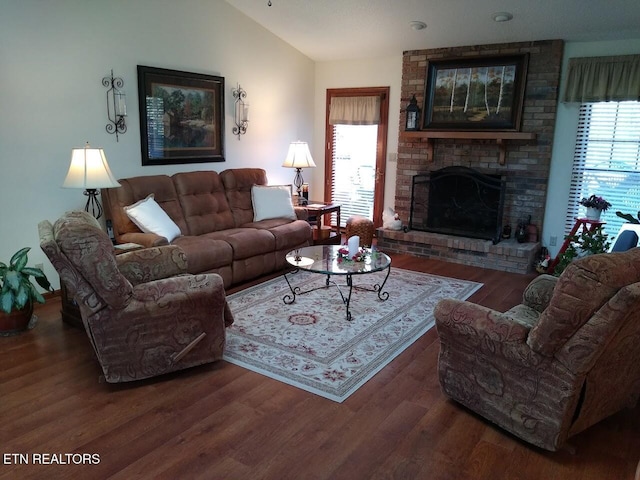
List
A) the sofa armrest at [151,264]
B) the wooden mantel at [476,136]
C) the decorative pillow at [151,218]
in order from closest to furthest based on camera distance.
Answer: the sofa armrest at [151,264]
the decorative pillow at [151,218]
the wooden mantel at [476,136]

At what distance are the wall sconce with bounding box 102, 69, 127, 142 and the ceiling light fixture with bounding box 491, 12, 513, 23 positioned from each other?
3.64 m

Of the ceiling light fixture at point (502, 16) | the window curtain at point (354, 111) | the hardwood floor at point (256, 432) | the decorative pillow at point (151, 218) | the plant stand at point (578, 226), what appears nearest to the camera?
the hardwood floor at point (256, 432)

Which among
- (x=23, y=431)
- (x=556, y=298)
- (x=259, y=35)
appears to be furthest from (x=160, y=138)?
(x=556, y=298)

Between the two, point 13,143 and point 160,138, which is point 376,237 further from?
point 13,143

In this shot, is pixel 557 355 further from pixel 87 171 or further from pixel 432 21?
pixel 432 21

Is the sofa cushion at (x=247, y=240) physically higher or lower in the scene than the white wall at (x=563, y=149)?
lower

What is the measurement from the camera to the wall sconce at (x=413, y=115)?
5973 mm

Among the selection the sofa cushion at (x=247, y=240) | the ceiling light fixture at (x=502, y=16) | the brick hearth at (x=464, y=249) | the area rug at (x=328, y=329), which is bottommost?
the area rug at (x=328, y=329)

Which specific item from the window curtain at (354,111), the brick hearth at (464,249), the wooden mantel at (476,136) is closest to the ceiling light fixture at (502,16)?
the wooden mantel at (476,136)

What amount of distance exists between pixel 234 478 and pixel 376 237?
15.9 ft

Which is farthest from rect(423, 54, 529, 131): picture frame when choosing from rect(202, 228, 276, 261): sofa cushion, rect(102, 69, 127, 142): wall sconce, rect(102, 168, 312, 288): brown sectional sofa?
rect(102, 69, 127, 142): wall sconce

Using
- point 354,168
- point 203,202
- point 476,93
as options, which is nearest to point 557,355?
point 203,202

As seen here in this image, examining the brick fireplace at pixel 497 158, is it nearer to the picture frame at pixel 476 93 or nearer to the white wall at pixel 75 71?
the picture frame at pixel 476 93

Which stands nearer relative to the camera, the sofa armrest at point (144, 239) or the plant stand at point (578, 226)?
the sofa armrest at point (144, 239)
